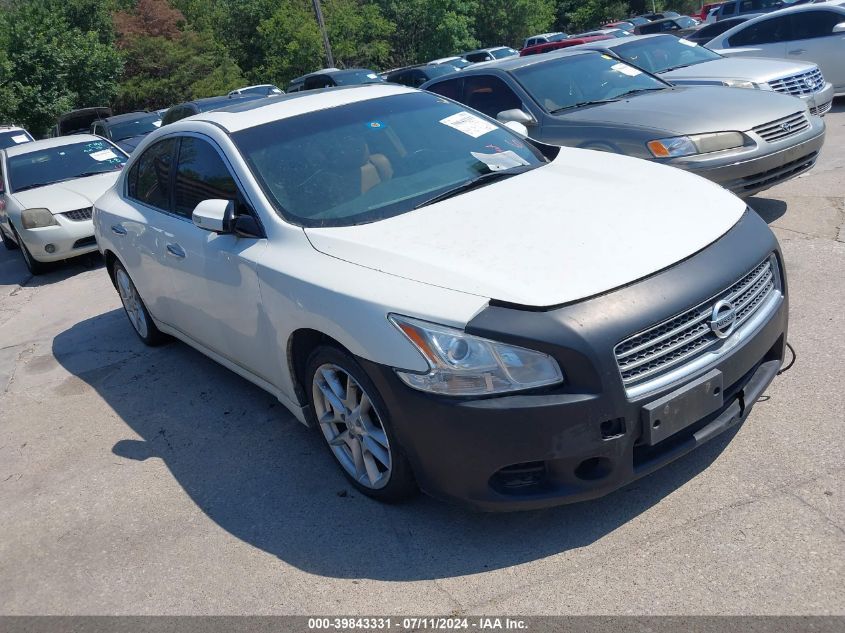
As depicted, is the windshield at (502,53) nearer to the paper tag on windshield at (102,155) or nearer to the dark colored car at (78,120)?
the dark colored car at (78,120)

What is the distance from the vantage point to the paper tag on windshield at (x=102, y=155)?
1103 centimetres

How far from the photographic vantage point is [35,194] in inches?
397

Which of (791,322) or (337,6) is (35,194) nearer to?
(791,322)

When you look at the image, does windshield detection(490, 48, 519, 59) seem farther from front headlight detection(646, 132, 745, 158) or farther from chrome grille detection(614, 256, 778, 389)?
chrome grille detection(614, 256, 778, 389)

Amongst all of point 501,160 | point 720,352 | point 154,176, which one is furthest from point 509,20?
point 720,352

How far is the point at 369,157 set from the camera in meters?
4.12

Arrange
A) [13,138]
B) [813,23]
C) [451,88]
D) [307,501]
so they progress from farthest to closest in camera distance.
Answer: [13,138], [813,23], [451,88], [307,501]

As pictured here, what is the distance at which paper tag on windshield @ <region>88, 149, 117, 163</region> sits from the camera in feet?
36.2

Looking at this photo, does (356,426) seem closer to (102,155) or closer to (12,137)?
(102,155)

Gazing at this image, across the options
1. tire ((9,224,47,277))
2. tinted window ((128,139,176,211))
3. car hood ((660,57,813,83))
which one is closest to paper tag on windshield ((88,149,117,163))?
tire ((9,224,47,277))

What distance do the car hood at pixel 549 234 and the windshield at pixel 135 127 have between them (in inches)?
591

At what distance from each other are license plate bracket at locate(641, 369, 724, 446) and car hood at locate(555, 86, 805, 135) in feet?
12.1

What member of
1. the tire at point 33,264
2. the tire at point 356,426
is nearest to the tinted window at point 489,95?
the tire at point 356,426

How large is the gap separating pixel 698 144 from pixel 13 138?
16.7 m
